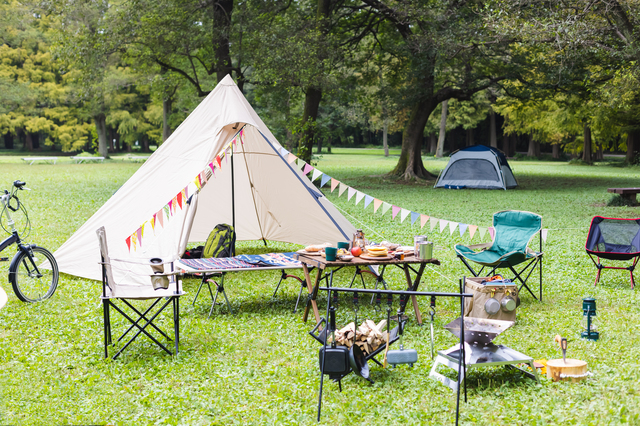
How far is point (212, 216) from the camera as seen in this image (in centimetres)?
848

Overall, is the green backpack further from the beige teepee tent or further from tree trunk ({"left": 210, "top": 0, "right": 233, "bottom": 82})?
tree trunk ({"left": 210, "top": 0, "right": 233, "bottom": 82})

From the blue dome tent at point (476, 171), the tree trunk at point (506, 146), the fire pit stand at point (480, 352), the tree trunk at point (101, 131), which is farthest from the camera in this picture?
the tree trunk at point (506, 146)

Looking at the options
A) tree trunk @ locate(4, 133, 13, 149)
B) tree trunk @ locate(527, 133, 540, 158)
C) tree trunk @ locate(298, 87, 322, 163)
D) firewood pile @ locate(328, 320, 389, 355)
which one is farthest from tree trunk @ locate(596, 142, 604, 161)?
tree trunk @ locate(4, 133, 13, 149)

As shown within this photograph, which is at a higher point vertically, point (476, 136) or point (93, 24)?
point (93, 24)

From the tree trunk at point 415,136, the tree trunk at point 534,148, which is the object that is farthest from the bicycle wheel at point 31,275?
the tree trunk at point 534,148

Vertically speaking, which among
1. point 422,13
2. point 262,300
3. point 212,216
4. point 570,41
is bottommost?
point 262,300

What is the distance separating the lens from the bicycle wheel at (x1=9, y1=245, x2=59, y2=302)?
568 cm

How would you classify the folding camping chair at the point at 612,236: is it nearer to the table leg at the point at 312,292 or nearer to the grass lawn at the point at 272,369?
the grass lawn at the point at 272,369

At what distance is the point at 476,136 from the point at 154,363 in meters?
47.5

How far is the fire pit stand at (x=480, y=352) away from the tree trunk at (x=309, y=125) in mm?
11869

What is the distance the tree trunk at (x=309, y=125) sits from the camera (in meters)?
15.8

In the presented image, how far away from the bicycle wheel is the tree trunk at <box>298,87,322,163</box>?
32.2 feet

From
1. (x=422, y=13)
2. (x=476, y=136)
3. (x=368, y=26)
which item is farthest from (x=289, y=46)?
(x=476, y=136)

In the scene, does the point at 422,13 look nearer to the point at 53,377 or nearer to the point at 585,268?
the point at 585,268
